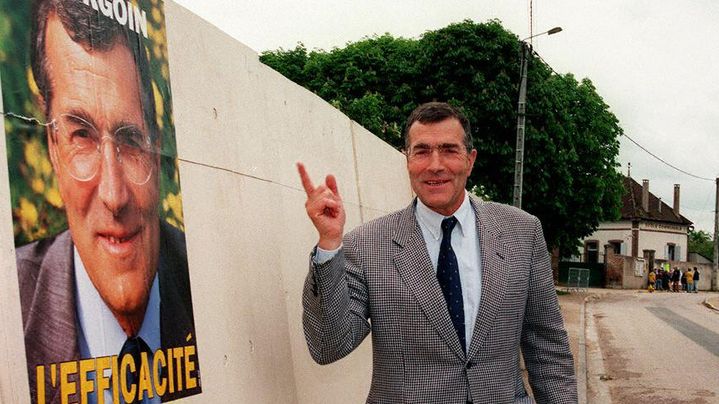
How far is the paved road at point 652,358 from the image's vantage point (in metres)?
10.1

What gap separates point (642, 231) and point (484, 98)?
43.1 meters

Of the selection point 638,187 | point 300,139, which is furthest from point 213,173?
point 638,187

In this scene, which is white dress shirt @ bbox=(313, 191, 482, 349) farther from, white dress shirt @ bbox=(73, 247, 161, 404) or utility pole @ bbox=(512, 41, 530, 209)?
utility pole @ bbox=(512, 41, 530, 209)

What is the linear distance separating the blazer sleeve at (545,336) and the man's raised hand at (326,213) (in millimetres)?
937

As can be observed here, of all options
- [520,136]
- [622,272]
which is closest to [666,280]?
[622,272]

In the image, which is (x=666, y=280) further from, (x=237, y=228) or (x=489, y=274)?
(x=237, y=228)

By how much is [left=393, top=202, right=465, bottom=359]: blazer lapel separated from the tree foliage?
67.8ft

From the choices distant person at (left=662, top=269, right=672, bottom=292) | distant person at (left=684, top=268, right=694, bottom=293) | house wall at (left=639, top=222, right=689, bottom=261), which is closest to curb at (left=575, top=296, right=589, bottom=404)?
distant person at (left=684, top=268, right=694, bottom=293)

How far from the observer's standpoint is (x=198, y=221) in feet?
9.23

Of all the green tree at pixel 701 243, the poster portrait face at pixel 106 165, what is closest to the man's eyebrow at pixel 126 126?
the poster portrait face at pixel 106 165

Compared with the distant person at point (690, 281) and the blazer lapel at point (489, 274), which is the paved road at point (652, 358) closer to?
the blazer lapel at point (489, 274)

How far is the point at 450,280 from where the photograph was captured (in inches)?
114

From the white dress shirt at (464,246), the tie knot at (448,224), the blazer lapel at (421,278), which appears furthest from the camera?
the tie knot at (448,224)

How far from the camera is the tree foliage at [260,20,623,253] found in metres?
25.3
